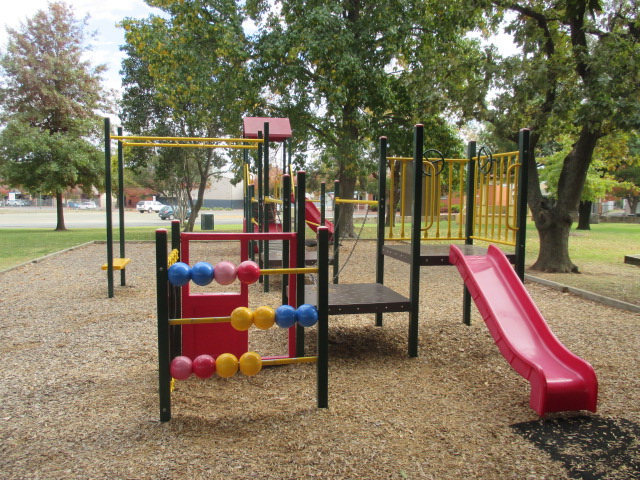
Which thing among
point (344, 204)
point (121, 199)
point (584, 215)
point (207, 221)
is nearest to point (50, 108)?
point (207, 221)

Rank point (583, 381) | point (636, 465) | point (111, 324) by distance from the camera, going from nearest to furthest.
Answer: point (636, 465) < point (583, 381) < point (111, 324)

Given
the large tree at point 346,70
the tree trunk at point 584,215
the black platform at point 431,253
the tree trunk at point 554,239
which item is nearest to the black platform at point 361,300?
the black platform at point 431,253

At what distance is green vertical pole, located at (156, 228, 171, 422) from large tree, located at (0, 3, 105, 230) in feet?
63.4

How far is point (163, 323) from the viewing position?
274 cm

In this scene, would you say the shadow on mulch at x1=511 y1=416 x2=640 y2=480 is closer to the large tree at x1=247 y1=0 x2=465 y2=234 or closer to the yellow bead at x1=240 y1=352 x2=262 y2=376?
the yellow bead at x1=240 y1=352 x2=262 y2=376

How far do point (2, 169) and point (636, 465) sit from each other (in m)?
22.8

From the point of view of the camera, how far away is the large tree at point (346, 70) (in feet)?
40.9

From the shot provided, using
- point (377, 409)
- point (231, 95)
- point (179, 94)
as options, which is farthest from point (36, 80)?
point (377, 409)

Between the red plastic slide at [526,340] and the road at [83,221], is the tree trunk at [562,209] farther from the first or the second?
the road at [83,221]

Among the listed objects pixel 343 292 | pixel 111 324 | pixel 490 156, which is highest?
pixel 490 156

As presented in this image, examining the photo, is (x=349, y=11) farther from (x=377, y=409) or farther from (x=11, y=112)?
(x=11, y=112)

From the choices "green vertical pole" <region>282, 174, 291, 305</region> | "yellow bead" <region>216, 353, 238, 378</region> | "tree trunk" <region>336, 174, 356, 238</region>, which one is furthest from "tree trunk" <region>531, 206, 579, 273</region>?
"yellow bead" <region>216, 353, 238, 378</region>

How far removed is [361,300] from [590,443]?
6.21ft

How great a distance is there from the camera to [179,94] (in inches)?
565
